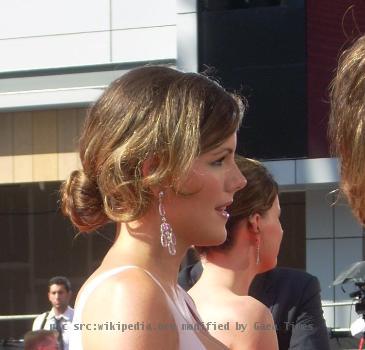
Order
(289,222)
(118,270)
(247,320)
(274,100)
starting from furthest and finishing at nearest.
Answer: (289,222) < (274,100) < (247,320) < (118,270)

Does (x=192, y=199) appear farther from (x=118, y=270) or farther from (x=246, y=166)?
(x=246, y=166)

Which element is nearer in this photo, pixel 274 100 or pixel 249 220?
pixel 249 220

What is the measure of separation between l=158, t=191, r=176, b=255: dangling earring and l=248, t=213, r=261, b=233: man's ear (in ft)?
3.29

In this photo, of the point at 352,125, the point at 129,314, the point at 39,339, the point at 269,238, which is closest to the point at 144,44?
the point at 39,339

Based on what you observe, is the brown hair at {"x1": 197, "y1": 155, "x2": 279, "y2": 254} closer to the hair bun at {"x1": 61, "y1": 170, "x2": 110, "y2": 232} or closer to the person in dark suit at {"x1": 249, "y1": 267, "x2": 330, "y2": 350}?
the person in dark suit at {"x1": 249, "y1": 267, "x2": 330, "y2": 350}

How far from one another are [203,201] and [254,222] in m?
0.98

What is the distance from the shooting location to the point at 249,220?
304 cm

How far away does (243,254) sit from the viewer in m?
3.01

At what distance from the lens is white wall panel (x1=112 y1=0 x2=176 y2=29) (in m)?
12.4

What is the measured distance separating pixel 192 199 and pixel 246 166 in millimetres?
932

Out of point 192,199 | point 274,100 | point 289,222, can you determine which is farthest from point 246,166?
point 289,222

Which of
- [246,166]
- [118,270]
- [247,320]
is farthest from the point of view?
[246,166]

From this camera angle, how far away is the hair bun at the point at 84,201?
2.13 meters

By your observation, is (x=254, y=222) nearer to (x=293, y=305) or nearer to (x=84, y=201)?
(x=293, y=305)
